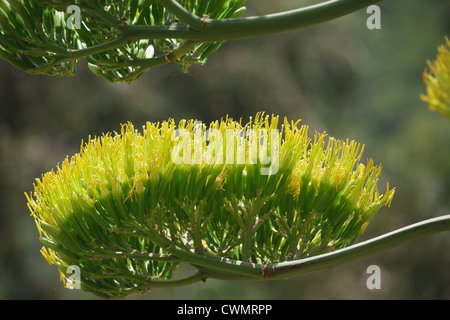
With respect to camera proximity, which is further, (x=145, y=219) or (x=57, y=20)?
(x=57, y=20)

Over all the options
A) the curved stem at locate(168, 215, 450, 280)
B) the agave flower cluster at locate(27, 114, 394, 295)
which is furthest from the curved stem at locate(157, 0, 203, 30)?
the curved stem at locate(168, 215, 450, 280)

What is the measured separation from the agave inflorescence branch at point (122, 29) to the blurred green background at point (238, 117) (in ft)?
17.2

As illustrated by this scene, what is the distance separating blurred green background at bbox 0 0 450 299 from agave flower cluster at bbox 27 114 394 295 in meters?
5.49

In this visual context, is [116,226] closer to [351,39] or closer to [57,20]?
[57,20]

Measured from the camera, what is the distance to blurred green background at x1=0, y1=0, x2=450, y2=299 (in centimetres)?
771

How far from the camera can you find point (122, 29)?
1.87 meters

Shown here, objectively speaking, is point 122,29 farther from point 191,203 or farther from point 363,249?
point 363,249

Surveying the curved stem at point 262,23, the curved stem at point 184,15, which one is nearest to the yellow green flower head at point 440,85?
the curved stem at point 262,23

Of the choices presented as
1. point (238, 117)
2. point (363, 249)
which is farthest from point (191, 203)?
point (238, 117)

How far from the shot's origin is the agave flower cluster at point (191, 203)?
1.89m

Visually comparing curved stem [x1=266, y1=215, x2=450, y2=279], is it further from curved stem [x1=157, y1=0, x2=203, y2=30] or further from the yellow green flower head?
curved stem [x1=157, y1=0, x2=203, y2=30]

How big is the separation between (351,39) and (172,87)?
277 cm

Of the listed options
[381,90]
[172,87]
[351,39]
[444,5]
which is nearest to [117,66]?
[172,87]

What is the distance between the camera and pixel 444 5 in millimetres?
11680
